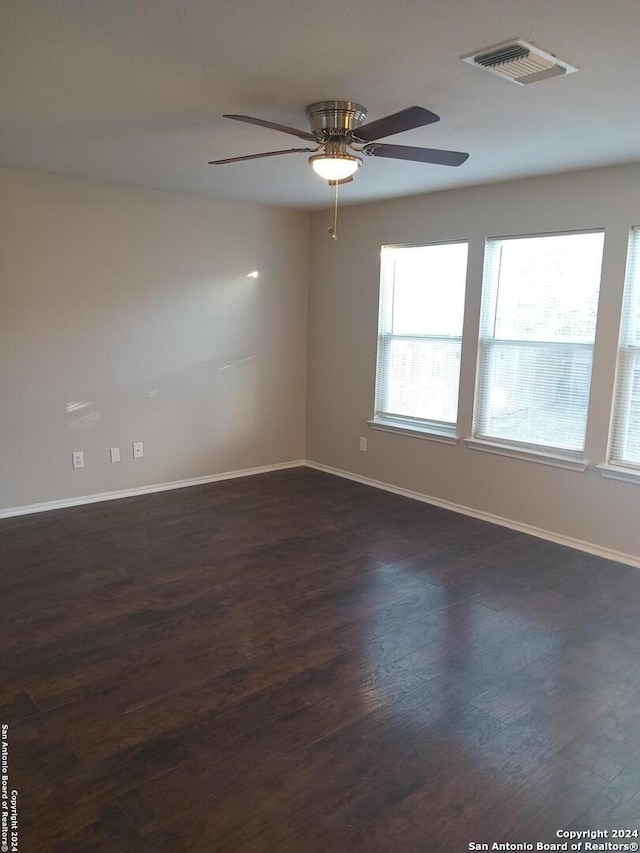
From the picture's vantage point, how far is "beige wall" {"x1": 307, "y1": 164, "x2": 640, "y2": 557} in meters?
3.73

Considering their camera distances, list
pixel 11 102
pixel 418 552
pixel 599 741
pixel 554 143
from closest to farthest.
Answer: pixel 599 741
pixel 11 102
pixel 554 143
pixel 418 552

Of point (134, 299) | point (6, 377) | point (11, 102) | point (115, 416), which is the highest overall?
point (11, 102)

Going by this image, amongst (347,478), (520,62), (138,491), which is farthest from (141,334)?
(520,62)

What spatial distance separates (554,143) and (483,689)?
2.72m

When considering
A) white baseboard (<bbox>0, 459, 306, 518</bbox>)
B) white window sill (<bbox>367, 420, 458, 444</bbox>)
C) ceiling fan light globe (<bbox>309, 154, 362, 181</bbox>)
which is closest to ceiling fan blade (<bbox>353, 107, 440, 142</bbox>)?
ceiling fan light globe (<bbox>309, 154, 362, 181</bbox>)

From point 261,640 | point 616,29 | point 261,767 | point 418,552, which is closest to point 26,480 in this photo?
point 261,640

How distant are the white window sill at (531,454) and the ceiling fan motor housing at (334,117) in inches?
99.1

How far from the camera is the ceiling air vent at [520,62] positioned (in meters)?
2.05

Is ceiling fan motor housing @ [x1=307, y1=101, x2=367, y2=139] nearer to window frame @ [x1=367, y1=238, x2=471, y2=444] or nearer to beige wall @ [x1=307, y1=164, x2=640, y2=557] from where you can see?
beige wall @ [x1=307, y1=164, x2=640, y2=557]

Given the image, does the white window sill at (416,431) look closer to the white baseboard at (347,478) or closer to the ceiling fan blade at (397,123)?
the white baseboard at (347,478)

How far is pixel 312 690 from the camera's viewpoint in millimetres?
2420

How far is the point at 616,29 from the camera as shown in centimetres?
191

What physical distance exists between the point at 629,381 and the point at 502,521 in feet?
4.38

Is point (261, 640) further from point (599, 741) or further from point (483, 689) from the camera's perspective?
point (599, 741)
